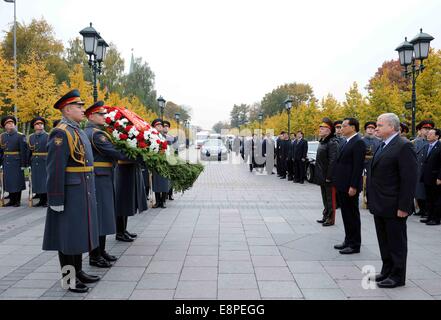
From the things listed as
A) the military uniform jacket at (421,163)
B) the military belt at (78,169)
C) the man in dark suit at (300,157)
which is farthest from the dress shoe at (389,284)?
the man in dark suit at (300,157)

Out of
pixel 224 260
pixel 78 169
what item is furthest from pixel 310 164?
pixel 78 169

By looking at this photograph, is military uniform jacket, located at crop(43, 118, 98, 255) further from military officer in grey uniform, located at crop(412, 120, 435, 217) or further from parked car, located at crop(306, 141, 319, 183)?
parked car, located at crop(306, 141, 319, 183)

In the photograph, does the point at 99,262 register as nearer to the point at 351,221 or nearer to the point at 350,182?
the point at 351,221

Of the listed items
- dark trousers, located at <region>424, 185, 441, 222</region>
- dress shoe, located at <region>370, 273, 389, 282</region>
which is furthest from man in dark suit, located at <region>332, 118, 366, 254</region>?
dark trousers, located at <region>424, 185, 441, 222</region>

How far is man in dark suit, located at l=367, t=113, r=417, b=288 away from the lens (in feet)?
15.9

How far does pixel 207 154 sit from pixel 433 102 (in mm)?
15352

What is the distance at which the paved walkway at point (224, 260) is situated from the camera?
4762mm

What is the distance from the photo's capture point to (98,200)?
18.5ft

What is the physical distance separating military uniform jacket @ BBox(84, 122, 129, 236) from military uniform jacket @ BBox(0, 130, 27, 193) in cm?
607

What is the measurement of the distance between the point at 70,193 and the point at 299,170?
13528mm

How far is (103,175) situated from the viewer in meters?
5.80
